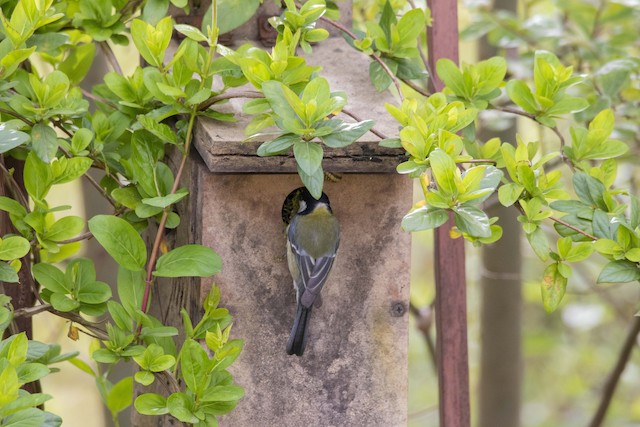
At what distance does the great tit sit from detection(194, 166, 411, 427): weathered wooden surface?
6 cm

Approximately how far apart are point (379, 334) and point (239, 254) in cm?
32

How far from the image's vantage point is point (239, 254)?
5.49ft

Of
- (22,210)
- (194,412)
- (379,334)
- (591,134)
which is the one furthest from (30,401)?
(591,134)

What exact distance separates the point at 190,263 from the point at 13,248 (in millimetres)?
270

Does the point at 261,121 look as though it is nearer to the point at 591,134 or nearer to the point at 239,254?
the point at 239,254

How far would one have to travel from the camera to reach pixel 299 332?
167 centimetres

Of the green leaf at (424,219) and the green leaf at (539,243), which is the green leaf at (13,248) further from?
the green leaf at (539,243)

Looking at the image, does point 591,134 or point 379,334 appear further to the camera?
point 379,334

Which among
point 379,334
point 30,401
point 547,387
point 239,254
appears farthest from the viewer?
point 547,387

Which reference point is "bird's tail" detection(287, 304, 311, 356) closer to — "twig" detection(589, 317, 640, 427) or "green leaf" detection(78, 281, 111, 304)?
"green leaf" detection(78, 281, 111, 304)

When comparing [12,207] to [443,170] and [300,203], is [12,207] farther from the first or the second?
[443,170]

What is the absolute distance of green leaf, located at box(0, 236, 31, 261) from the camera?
4.75 feet

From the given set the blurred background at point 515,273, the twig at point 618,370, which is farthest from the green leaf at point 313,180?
the twig at point 618,370

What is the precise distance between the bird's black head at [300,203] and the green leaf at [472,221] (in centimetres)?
34
